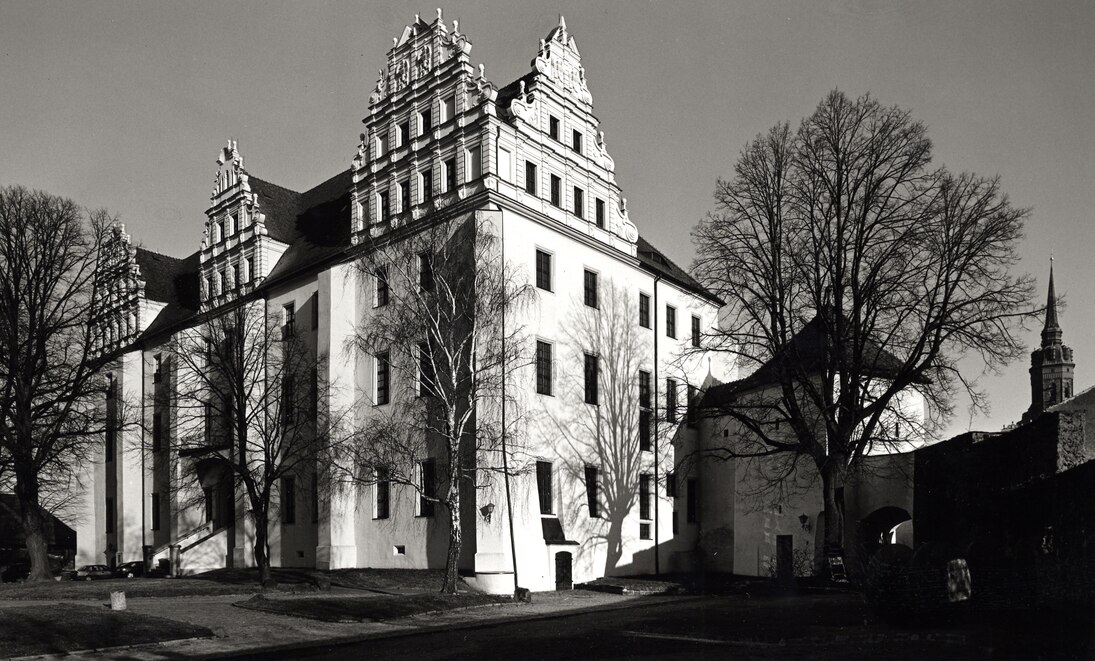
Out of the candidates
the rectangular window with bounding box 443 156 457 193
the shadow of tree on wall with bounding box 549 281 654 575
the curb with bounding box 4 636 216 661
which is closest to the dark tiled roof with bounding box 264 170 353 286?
the rectangular window with bounding box 443 156 457 193

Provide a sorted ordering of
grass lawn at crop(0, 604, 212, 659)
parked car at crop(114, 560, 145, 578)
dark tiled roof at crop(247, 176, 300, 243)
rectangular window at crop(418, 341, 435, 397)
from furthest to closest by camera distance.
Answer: parked car at crop(114, 560, 145, 578) → dark tiled roof at crop(247, 176, 300, 243) → rectangular window at crop(418, 341, 435, 397) → grass lawn at crop(0, 604, 212, 659)

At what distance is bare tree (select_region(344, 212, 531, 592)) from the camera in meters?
29.5

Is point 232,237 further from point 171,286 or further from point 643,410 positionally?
point 643,410

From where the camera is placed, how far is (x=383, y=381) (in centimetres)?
3519

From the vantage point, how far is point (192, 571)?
40.8m

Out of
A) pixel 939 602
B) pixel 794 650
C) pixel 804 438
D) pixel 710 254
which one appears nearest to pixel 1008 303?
pixel 804 438

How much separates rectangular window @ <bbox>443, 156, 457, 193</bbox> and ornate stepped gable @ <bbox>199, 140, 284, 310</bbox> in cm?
1189

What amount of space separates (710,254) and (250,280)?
21.7 m

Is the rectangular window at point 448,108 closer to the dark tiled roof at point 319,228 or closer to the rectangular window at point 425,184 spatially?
the rectangular window at point 425,184

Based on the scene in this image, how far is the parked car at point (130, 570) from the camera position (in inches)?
1745

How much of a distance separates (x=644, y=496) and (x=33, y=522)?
22.4 m

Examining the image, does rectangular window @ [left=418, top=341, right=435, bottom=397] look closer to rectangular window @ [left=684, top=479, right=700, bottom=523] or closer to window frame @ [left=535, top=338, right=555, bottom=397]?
window frame @ [left=535, top=338, right=555, bottom=397]

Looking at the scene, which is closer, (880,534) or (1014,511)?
(1014,511)

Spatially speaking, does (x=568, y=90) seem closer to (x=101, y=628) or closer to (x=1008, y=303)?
(x=1008, y=303)
